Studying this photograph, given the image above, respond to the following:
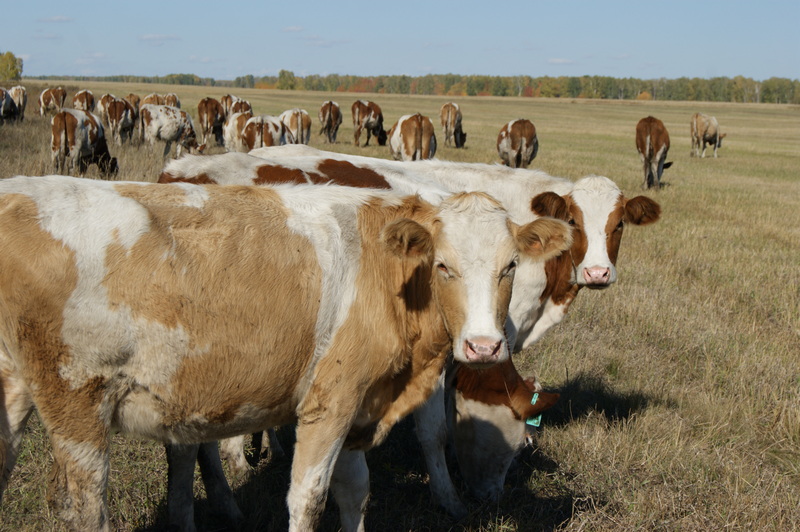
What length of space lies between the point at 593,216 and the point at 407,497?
283cm

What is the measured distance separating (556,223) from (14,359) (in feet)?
8.45

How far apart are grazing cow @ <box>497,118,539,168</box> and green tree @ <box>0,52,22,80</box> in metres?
111

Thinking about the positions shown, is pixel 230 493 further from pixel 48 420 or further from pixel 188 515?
pixel 48 420

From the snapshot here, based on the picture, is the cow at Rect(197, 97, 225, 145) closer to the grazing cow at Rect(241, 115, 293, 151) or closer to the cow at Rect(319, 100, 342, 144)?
the cow at Rect(319, 100, 342, 144)

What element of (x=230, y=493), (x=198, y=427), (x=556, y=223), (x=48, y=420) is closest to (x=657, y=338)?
(x=556, y=223)

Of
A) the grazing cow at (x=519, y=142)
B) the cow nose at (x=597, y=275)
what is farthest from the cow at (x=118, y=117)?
the cow nose at (x=597, y=275)

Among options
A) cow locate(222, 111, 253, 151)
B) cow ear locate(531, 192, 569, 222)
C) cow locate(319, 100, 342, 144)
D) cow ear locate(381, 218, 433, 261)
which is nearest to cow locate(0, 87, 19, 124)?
cow locate(319, 100, 342, 144)

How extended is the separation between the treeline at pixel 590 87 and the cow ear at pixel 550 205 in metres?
166

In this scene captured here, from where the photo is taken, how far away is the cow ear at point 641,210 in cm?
623

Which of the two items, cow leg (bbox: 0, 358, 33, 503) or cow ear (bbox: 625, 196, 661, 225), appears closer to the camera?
cow leg (bbox: 0, 358, 33, 503)

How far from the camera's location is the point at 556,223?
3.68 m

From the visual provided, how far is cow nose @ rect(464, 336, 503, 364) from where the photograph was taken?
324 centimetres

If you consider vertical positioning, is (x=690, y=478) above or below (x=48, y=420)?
below

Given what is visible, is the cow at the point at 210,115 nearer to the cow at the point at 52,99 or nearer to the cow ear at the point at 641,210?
the cow at the point at 52,99
